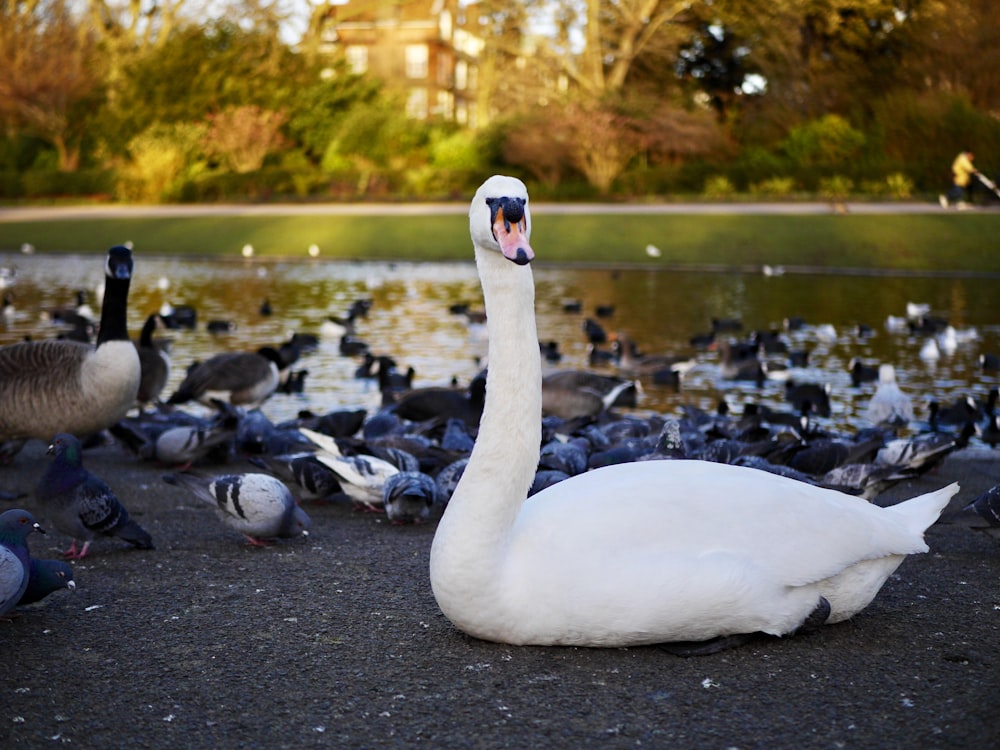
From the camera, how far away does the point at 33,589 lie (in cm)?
420

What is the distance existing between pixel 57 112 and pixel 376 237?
102 ft

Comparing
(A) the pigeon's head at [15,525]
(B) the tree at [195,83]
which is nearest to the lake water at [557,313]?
(A) the pigeon's head at [15,525]

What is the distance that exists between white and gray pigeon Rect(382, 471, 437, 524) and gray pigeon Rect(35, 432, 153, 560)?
1192 mm

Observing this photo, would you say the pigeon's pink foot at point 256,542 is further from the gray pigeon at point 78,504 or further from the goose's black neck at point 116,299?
the goose's black neck at point 116,299

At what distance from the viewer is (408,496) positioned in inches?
225

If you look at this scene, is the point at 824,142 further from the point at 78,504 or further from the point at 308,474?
the point at 78,504

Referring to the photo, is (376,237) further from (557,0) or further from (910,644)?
(910,644)

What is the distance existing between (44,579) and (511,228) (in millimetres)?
2251

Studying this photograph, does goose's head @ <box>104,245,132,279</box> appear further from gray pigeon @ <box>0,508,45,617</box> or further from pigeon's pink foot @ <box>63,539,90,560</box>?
gray pigeon @ <box>0,508,45,617</box>

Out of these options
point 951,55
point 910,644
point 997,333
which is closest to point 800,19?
point 951,55

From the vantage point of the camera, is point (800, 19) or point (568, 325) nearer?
point (568, 325)

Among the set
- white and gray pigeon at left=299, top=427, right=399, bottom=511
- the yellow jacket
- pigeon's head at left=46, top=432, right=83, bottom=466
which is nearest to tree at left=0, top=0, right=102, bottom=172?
the yellow jacket

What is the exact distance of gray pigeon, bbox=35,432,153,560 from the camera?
199 inches

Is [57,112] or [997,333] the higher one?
[57,112]
